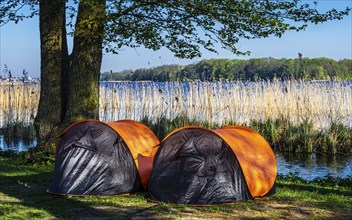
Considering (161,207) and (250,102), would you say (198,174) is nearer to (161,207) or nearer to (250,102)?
(161,207)

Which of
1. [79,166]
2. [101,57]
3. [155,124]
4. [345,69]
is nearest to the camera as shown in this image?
[79,166]

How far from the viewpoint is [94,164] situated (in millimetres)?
7668

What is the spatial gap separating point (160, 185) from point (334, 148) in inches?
317

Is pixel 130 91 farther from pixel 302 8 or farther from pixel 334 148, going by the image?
pixel 302 8

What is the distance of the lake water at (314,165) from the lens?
444 inches

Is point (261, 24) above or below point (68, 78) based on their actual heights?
above

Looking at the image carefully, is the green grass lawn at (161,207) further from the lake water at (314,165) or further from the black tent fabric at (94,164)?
the lake water at (314,165)

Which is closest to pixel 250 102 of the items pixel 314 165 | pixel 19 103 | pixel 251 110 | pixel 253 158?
pixel 251 110

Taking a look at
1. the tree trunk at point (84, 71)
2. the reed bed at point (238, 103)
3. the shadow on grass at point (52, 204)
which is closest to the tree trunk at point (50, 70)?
the tree trunk at point (84, 71)

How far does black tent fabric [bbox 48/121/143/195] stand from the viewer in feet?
24.9

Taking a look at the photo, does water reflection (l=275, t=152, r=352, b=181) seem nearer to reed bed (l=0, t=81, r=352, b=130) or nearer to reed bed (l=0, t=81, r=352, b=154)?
reed bed (l=0, t=81, r=352, b=154)

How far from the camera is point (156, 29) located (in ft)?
37.4

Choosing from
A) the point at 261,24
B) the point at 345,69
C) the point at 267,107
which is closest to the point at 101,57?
the point at 261,24

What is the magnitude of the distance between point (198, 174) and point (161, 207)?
677 mm
